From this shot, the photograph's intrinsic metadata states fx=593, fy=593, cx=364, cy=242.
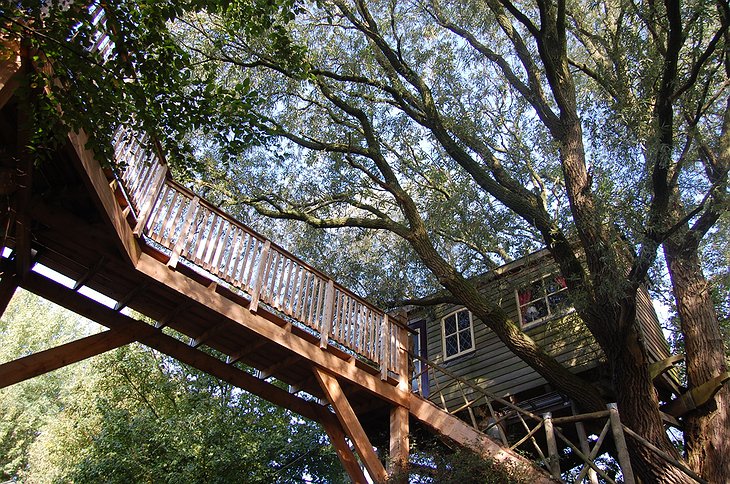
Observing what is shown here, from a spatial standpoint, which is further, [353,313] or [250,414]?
[250,414]

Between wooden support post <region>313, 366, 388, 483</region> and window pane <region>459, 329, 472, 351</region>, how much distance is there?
4.41 metres

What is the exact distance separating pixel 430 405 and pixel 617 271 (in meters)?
3.11

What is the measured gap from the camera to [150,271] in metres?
6.09

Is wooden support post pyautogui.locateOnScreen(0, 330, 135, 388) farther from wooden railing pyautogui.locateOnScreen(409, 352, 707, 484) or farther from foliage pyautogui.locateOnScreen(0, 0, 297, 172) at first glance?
wooden railing pyautogui.locateOnScreen(409, 352, 707, 484)

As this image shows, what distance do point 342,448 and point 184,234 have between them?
3.79 metres

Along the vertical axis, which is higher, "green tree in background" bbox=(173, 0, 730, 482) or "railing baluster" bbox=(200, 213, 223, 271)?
"green tree in background" bbox=(173, 0, 730, 482)

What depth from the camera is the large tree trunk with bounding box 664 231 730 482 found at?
7.68 metres

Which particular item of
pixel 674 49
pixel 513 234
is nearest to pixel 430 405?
pixel 513 234

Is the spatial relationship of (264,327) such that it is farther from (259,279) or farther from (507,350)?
(507,350)

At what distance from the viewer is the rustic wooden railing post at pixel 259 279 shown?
22.5 feet

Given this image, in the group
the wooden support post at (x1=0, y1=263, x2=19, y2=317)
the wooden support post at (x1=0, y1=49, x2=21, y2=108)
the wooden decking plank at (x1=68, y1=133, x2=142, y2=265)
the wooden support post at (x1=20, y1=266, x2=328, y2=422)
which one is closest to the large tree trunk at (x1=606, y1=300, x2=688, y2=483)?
the wooden support post at (x1=20, y1=266, x2=328, y2=422)

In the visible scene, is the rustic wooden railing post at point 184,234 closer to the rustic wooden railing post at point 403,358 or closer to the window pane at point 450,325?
the rustic wooden railing post at point 403,358

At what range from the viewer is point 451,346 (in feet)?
38.4

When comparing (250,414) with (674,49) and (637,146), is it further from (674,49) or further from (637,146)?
(674,49)
